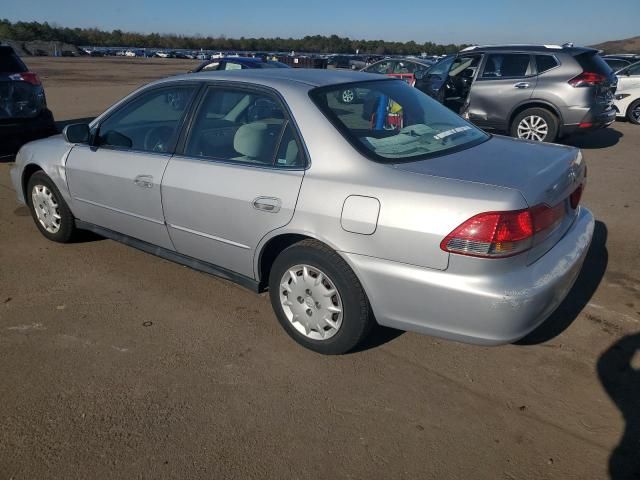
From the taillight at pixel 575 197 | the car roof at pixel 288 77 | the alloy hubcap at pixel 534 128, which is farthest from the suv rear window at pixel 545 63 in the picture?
the taillight at pixel 575 197

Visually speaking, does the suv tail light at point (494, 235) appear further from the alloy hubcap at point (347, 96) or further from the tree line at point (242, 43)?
the tree line at point (242, 43)

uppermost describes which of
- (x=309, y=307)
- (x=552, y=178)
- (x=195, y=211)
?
(x=552, y=178)

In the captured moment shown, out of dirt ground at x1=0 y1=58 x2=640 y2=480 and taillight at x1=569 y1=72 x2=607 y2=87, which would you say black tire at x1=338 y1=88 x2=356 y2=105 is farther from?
taillight at x1=569 y1=72 x2=607 y2=87

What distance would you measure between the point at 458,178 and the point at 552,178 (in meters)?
0.56

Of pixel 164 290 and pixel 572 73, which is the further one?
pixel 572 73

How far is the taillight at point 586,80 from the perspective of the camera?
8.42 metres

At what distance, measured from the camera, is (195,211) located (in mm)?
3457

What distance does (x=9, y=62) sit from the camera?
8.04 m

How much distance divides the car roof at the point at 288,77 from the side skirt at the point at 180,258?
1229mm

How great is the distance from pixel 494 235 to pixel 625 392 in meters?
1.23

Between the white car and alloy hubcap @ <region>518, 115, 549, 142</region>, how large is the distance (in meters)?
4.82

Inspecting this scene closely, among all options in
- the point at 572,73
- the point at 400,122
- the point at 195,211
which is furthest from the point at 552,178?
the point at 572,73

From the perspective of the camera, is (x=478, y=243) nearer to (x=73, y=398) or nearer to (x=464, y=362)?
(x=464, y=362)

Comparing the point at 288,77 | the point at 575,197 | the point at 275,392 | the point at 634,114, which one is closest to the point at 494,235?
the point at 575,197
